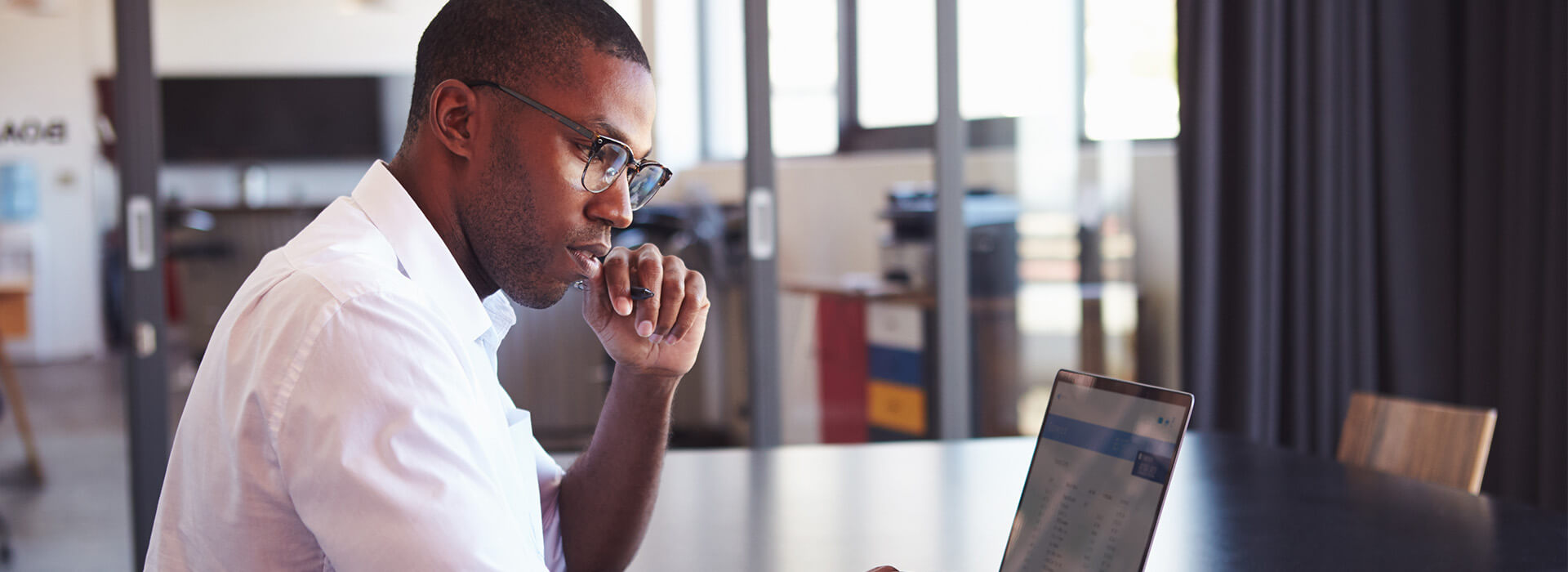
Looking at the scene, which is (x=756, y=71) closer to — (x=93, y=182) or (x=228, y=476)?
(x=93, y=182)

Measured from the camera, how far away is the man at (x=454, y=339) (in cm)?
75

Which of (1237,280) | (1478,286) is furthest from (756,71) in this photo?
(1478,286)

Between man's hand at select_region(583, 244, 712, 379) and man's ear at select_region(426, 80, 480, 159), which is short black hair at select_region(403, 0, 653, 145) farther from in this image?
man's hand at select_region(583, 244, 712, 379)

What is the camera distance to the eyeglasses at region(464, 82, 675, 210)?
101cm

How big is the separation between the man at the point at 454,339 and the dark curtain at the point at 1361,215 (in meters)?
2.38

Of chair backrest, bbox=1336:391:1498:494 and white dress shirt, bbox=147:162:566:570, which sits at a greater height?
white dress shirt, bbox=147:162:566:570

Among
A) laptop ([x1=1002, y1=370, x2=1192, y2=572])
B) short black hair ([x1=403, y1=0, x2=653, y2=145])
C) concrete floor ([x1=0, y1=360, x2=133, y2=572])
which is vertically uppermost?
A: short black hair ([x1=403, y1=0, x2=653, y2=145])

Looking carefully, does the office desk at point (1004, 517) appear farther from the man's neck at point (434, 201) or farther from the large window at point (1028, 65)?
the large window at point (1028, 65)

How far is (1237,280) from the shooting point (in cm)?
334

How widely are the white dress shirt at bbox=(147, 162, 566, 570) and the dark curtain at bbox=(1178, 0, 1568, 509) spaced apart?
2.73 metres

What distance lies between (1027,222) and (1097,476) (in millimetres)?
2868

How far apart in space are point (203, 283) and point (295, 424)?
3.43 metres

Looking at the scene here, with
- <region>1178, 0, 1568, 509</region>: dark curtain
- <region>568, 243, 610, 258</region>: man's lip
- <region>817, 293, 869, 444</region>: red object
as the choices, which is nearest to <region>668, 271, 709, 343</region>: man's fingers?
<region>568, 243, 610, 258</region>: man's lip

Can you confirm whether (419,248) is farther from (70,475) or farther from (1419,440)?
(70,475)
